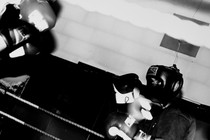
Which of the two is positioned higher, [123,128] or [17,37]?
[17,37]

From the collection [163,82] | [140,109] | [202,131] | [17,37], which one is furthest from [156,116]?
[17,37]

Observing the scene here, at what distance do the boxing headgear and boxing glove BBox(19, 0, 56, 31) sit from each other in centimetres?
160

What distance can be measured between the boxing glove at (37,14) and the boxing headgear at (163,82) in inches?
63.1

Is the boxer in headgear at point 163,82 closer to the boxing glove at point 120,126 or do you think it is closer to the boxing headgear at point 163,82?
the boxing headgear at point 163,82

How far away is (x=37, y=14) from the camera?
357cm

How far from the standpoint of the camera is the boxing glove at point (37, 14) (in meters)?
3.58

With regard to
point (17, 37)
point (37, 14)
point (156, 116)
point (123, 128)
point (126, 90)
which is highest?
point (37, 14)

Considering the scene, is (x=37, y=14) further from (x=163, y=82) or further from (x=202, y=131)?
(x=202, y=131)

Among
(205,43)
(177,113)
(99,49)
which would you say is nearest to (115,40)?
(99,49)

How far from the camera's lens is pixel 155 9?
13.3ft

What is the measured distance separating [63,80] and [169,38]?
5.94 ft

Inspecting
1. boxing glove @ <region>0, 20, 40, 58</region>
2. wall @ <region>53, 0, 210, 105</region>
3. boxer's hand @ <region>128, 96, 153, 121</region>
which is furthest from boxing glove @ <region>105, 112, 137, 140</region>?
boxing glove @ <region>0, 20, 40, 58</region>

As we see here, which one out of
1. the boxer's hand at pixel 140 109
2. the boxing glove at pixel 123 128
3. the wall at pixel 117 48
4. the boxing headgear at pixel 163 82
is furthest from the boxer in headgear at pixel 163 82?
the wall at pixel 117 48

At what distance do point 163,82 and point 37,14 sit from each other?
190cm
